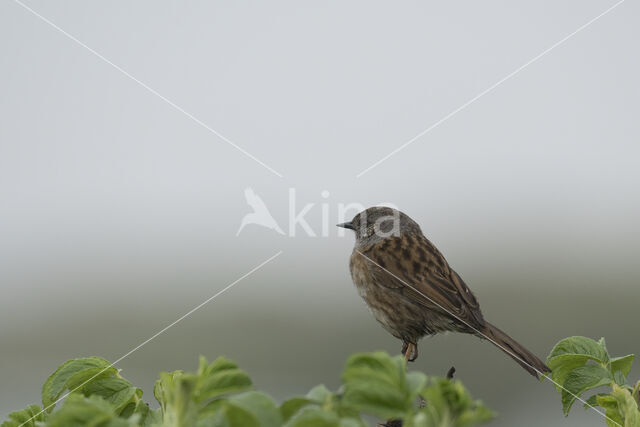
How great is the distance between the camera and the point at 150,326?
34.5ft

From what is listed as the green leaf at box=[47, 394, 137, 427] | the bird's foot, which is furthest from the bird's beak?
the green leaf at box=[47, 394, 137, 427]

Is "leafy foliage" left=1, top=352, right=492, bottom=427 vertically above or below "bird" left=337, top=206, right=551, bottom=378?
below

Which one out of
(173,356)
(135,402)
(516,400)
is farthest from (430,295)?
(173,356)

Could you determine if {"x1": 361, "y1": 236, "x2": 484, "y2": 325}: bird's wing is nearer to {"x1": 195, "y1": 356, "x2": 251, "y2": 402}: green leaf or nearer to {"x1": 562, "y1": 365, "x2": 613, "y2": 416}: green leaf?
{"x1": 562, "y1": 365, "x2": 613, "y2": 416}: green leaf

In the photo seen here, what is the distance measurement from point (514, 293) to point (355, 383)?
8.65 metres

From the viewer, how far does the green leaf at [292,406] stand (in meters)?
0.98

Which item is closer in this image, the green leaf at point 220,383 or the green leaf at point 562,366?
the green leaf at point 220,383

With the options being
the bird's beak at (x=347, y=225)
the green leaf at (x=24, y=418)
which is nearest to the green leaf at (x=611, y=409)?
the green leaf at (x=24, y=418)

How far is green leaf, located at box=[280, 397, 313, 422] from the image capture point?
980 millimetres

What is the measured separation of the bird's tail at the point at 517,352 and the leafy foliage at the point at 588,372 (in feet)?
7.06

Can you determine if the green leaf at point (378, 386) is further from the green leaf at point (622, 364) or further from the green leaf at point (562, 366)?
the green leaf at point (622, 364)

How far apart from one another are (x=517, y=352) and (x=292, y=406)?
11.4 ft

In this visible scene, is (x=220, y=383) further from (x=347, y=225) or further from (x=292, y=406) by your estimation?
(x=347, y=225)

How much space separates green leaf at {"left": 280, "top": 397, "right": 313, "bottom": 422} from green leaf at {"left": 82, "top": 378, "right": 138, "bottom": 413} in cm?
58
